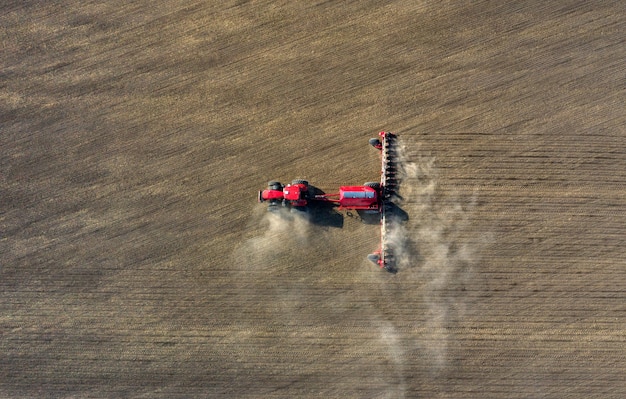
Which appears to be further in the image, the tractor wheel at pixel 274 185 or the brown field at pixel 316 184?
the tractor wheel at pixel 274 185

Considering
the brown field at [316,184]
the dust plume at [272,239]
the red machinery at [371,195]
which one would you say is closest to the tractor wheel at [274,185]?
the red machinery at [371,195]

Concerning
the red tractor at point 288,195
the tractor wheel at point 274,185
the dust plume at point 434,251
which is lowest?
the dust plume at point 434,251

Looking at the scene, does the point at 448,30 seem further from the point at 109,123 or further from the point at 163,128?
the point at 109,123

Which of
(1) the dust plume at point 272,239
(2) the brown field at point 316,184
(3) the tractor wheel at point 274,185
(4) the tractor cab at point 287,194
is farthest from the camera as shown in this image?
(1) the dust plume at point 272,239

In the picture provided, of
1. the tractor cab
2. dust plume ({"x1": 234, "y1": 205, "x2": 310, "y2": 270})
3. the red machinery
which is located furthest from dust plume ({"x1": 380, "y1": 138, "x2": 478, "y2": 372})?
the tractor cab

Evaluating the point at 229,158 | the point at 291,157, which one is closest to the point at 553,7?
the point at 291,157

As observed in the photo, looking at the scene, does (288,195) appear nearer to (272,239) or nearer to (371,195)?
(272,239)

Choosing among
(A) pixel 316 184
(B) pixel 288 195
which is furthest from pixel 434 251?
(B) pixel 288 195

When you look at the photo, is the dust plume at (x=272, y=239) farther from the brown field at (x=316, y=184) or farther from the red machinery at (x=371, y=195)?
the red machinery at (x=371, y=195)
